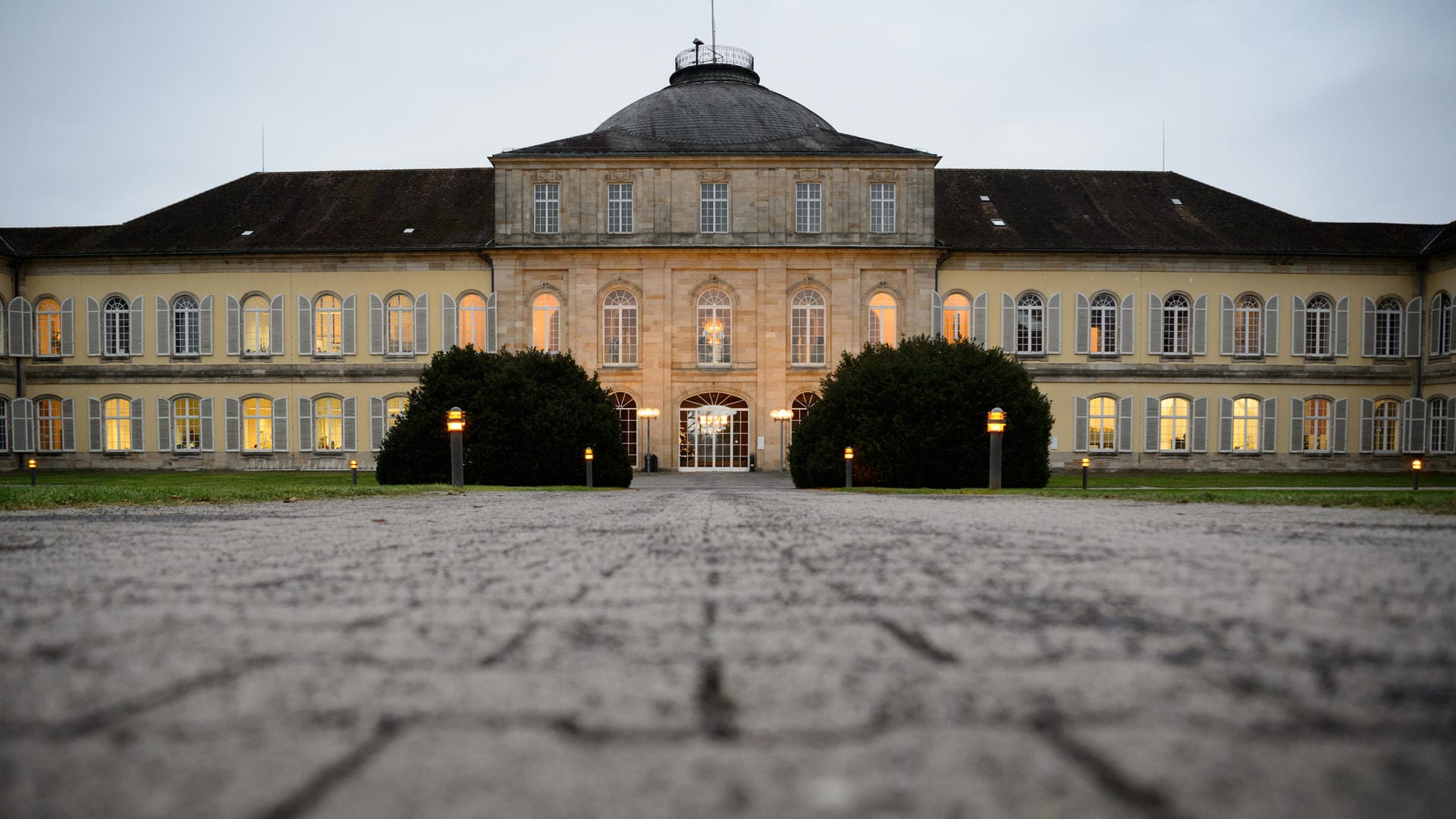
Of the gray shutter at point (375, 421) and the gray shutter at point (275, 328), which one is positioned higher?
the gray shutter at point (275, 328)

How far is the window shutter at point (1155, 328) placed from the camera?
38.0 meters

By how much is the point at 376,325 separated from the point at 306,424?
205 inches

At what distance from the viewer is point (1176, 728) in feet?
3.88

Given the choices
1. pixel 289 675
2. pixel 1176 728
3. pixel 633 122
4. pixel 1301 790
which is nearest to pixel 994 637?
pixel 1176 728

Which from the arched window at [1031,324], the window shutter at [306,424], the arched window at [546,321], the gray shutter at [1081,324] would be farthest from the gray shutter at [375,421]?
the gray shutter at [1081,324]

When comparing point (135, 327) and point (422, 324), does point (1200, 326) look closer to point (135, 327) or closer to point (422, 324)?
point (422, 324)

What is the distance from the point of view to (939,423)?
19.0 meters

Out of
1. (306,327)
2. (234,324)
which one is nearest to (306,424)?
(306,327)

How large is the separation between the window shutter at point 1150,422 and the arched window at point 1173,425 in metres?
0.16

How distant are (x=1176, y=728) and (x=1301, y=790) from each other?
0.20 metres

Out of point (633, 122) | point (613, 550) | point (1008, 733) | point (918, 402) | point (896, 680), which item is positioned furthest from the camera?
point (633, 122)

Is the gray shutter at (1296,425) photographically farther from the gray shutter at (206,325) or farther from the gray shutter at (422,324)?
the gray shutter at (206,325)

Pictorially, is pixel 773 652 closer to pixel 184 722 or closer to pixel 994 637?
pixel 994 637

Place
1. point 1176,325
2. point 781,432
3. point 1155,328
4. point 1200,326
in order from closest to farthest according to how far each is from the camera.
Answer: point 781,432
point 1155,328
point 1200,326
point 1176,325
